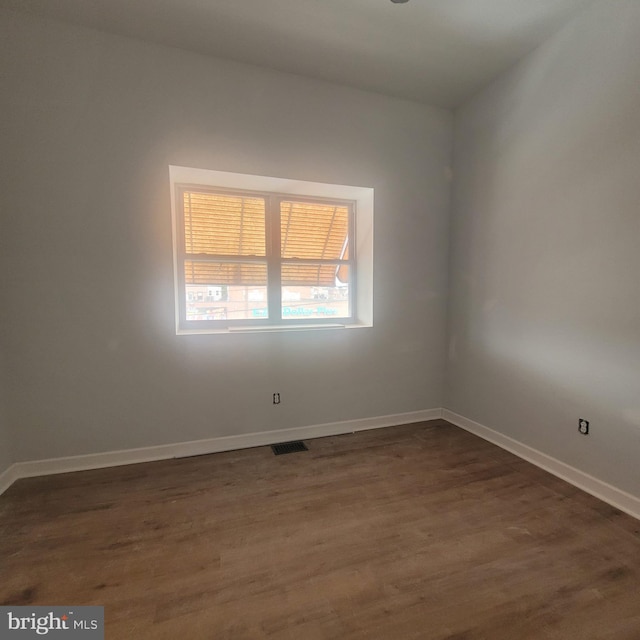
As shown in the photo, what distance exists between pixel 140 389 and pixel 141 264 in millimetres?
954

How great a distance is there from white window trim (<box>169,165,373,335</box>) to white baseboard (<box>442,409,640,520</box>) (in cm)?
140

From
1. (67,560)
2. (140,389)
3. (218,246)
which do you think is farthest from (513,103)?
(67,560)

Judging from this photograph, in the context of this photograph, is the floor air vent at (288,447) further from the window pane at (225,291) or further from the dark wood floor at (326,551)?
the window pane at (225,291)

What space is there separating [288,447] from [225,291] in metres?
1.47

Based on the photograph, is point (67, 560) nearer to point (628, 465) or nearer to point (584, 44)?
point (628, 465)

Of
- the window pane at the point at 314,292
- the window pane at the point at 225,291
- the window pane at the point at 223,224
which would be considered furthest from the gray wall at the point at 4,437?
the window pane at the point at 314,292

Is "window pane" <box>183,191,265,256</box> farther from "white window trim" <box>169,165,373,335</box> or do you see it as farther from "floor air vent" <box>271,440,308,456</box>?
"floor air vent" <box>271,440,308,456</box>

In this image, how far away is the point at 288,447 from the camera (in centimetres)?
282

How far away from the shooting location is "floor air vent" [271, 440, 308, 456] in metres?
2.75

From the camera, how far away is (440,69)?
8.82 ft

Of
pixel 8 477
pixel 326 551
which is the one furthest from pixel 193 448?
pixel 326 551

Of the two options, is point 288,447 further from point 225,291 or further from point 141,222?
point 141,222

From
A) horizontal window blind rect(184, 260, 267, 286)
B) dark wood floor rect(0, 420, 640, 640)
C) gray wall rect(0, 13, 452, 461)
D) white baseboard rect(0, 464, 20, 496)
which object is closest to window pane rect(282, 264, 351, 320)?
horizontal window blind rect(184, 260, 267, 286)

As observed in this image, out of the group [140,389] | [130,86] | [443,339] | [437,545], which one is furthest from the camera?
[443,339]
